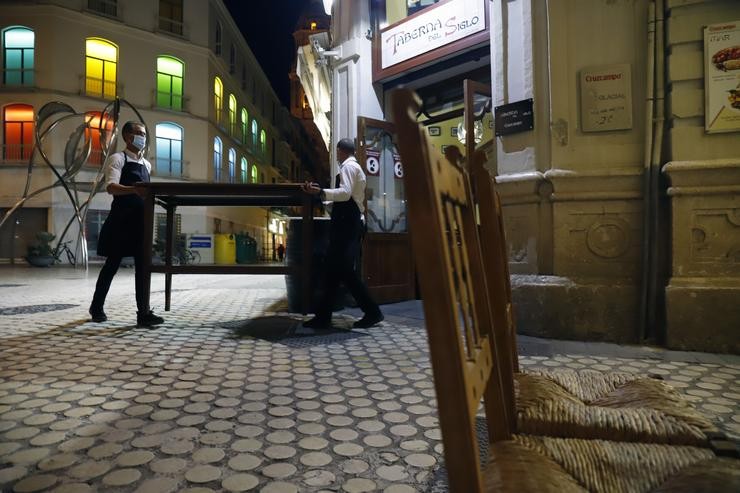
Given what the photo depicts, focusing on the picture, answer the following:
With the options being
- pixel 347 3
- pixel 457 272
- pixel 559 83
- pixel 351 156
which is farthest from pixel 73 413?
pixel 347 3

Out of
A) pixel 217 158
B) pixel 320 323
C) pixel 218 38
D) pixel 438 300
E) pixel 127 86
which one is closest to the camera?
pixel 438 300

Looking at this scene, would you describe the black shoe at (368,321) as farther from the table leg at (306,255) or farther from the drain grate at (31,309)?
the drain grate at (31,309)

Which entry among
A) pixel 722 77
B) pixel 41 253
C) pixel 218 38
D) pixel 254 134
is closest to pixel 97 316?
pixel 722 77

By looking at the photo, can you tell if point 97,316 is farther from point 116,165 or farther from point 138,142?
point 138,142

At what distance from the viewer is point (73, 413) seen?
200 cm

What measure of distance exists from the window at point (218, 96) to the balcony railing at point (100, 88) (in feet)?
16.0

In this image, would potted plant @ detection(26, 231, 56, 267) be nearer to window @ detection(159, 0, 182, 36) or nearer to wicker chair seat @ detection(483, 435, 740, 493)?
window @ detection(159, 0, 182, 36)

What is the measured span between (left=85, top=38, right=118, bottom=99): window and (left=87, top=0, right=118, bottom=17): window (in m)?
1.49

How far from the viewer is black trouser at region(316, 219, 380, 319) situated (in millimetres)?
3984

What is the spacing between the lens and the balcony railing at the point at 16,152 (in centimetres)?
1927

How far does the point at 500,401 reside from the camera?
114 centimetres

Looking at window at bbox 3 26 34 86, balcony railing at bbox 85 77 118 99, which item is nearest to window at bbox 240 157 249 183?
balcony railing at bbox 85 77 118 99

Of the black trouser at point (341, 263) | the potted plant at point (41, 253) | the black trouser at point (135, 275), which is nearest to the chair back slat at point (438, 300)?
the black trouser at point (341, 263)

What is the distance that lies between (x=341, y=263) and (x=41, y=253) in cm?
1603
